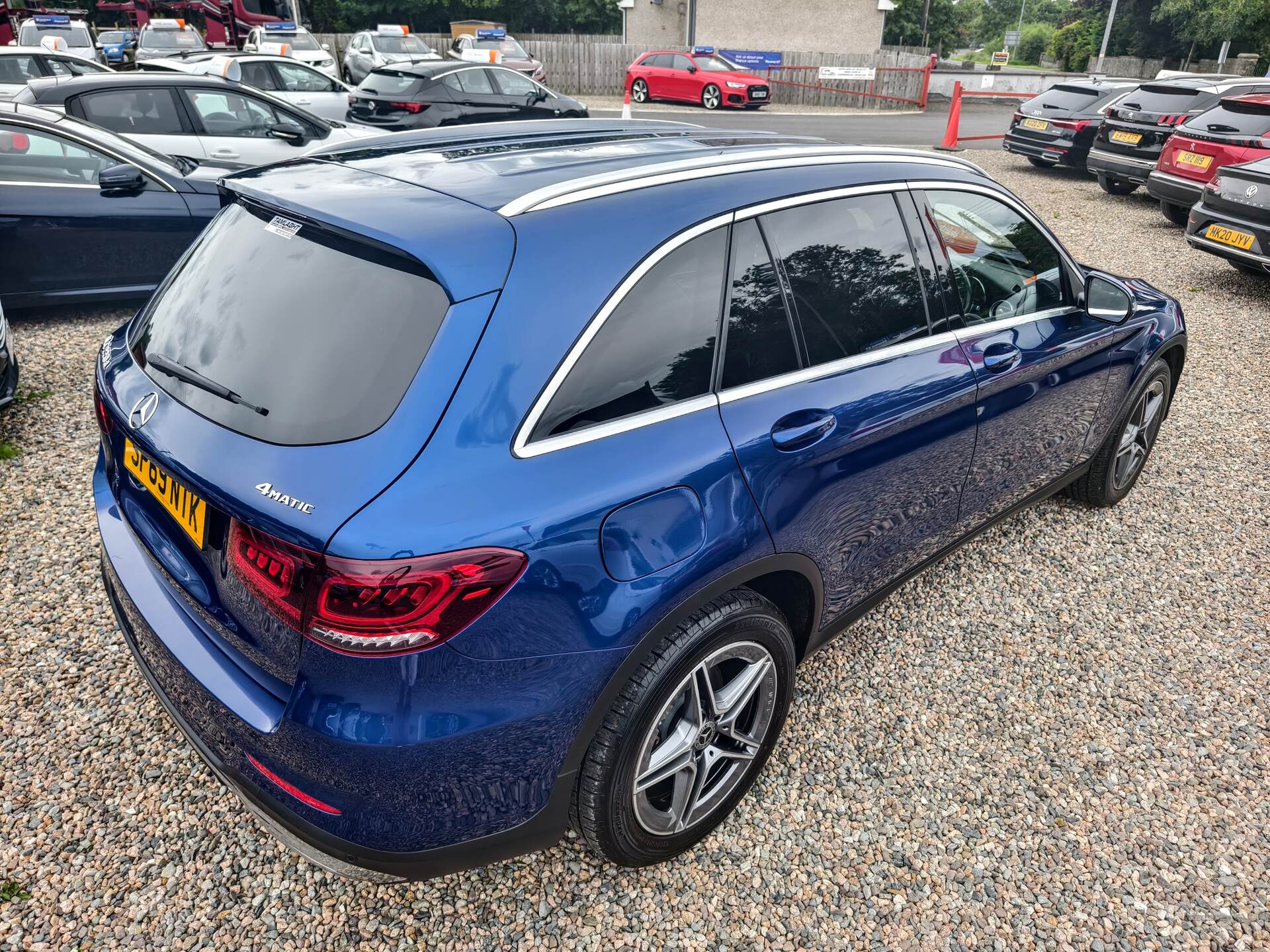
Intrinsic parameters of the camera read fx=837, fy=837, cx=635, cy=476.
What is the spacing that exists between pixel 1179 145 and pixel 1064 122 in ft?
14.4

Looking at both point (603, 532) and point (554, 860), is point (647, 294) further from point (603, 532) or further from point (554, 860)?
point (554, 860)

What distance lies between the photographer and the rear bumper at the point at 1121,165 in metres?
11.2

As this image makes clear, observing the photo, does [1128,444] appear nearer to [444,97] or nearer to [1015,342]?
[1015,342]

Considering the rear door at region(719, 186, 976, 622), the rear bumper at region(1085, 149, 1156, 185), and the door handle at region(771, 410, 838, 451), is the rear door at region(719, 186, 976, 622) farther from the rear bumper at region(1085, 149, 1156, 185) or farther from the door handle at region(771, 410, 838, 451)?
the rear bumper at region(1085, 149, 1156, 185)

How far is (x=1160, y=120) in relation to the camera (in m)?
11.2

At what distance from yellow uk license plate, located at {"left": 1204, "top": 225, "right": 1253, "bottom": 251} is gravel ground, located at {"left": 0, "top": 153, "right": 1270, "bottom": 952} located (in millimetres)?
4601

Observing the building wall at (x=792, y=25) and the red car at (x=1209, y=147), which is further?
the building wall at (x=792, y=25)

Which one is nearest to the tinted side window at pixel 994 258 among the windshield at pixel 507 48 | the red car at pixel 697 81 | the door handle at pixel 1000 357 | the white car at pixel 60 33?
the door handle at pixel 1000 357

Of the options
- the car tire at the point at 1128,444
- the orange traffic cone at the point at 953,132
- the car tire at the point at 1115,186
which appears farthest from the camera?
the orange traffic cone at the point at 953,132

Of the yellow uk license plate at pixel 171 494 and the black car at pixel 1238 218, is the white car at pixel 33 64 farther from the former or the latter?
the black car at pixel 1238 218

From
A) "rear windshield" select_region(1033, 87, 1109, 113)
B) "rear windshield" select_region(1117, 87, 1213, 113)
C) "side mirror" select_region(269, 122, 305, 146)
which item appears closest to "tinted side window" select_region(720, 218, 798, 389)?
"side mirror" select_region(269, 122, 305, 146)

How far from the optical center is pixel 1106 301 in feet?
11.6

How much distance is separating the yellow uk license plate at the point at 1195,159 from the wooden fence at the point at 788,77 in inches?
865

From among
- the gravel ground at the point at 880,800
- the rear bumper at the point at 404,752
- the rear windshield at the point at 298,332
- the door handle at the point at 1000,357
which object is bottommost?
the gravel ground at the point at 880,800
